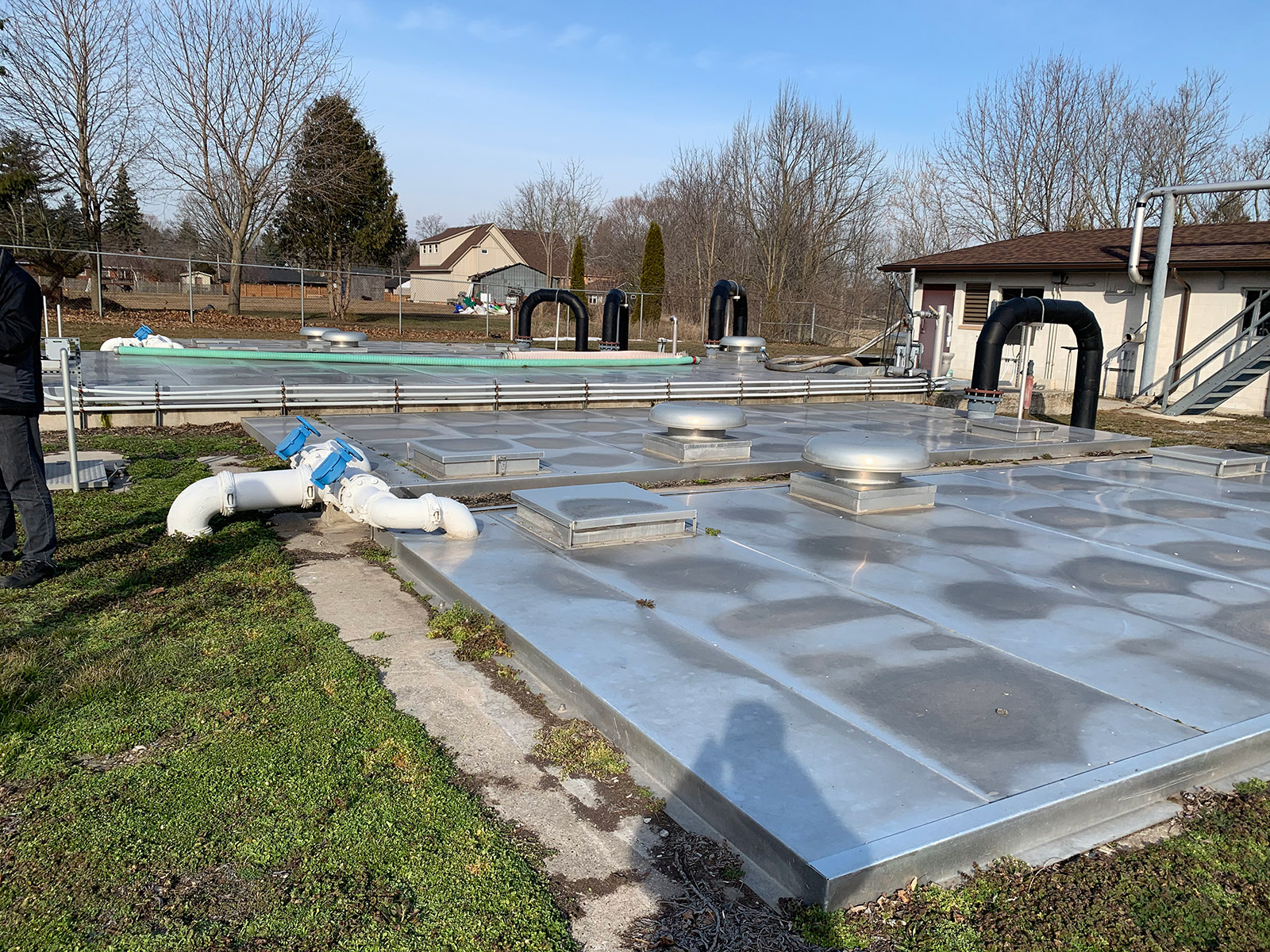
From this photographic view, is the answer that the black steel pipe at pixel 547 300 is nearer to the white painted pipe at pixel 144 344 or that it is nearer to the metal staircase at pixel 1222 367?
the white painted pipe at pixel 144 344

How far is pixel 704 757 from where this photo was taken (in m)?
3.56

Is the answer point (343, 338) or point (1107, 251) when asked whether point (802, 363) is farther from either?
point (343, 338)

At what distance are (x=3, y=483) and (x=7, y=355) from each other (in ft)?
2.69

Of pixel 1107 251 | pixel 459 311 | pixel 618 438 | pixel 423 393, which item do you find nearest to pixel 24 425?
pixel 618 438

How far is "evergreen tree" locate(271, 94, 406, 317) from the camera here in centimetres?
3241

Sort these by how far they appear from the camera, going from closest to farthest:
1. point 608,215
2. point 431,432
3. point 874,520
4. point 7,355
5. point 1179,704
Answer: point 1179,704 < point 7,355 < point 874,520 < point 431,432 < point 608,215

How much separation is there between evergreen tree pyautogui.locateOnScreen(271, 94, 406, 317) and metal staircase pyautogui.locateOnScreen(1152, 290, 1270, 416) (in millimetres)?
25774

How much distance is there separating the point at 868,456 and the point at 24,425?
20.9 feet

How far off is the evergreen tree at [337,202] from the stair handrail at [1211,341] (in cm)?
2558

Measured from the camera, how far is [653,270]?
40.7 m

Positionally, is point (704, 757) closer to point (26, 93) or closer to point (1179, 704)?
point (1179, 704)

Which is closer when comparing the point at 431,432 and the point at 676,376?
the point at 431,432

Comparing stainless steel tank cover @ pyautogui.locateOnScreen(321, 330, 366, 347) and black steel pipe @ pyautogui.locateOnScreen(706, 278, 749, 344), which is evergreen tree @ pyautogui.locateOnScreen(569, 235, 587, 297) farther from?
stainless steel tank cover @ pyautogui.locateOnScreen(321, 330, 366, 347)

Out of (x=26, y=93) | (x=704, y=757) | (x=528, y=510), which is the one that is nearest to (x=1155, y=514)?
(x=528, y=510)
